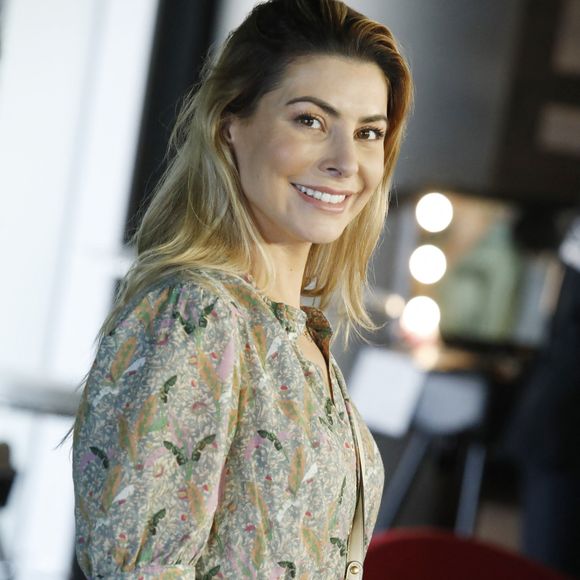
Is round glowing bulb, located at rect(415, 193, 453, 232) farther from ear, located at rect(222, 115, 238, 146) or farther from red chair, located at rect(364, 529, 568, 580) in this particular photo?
ear, located at rect(222, 115, 238, 146)

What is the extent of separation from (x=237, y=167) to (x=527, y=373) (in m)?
3.62

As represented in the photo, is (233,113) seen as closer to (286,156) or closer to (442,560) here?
(286,156)

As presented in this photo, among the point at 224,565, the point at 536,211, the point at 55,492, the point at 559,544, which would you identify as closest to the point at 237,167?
the point at 224,565

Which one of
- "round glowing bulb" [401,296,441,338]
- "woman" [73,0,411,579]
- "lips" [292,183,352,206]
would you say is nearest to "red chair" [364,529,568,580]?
"woman" [73,0,411,579]

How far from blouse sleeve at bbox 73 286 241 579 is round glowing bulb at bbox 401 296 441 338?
3.74 metres

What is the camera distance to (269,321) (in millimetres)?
1197

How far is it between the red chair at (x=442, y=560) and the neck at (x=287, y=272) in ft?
2.19

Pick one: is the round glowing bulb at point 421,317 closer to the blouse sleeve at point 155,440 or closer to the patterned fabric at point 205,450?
the patterned fabric at point 205,450

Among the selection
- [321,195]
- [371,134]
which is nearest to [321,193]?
[321,195]

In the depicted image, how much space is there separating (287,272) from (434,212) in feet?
11.9

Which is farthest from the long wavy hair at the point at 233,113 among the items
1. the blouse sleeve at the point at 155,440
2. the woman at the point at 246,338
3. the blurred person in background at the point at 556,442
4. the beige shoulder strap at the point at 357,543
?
the blurred person in background at the point at 556,442

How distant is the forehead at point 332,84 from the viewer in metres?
1.24

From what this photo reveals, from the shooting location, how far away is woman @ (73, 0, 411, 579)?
3.51ft

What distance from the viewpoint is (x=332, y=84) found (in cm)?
125
